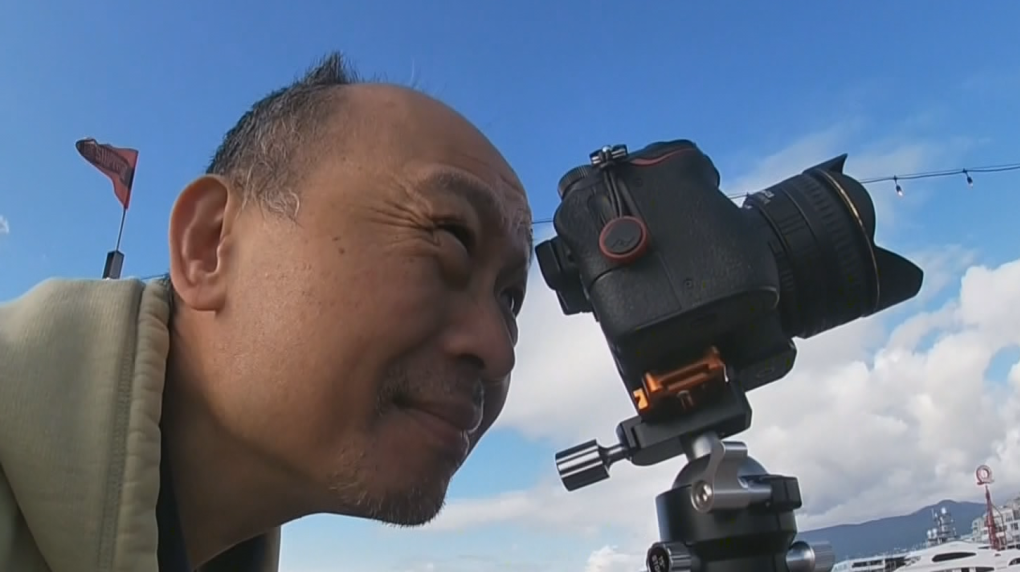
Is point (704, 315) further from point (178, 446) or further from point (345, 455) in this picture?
point (178, 446)

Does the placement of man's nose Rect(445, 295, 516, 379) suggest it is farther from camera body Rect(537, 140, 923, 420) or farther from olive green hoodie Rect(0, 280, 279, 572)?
olive green hoodie Rect(0, 280, 279, 572)

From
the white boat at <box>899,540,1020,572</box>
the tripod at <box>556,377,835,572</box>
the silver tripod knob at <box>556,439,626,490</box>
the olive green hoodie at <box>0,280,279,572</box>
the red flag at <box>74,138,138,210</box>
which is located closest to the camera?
the olive green hoodie at <box>0,280,279,572</box>

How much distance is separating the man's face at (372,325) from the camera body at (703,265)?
0.14 metres

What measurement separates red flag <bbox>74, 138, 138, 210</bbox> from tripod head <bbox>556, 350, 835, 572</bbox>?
14.3 feet

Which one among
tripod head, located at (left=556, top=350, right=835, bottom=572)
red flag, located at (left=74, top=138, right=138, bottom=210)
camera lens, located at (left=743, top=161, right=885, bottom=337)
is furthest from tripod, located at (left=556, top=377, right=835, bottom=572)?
red flag, located at (left=74, top=138, right=138, bottom=210)

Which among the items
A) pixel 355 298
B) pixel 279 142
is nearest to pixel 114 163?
pixel 279 142

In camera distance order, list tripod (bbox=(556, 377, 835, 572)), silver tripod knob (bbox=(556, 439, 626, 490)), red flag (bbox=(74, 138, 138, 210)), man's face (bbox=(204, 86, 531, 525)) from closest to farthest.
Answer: man's face (bbox=(204, 86, 531, 525)) < tripod (bbox=(556, 377, 835, 572)) < silver tripod knob (bbox=(556, 439, 626, 490)) < red flag (bbox=(74, 138, 138, 210))

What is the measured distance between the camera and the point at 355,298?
0.64 m

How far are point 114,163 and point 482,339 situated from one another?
15.4ft

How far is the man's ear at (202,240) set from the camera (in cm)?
72

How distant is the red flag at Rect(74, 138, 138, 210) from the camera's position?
4488 mm

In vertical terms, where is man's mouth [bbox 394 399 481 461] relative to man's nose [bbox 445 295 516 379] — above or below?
below

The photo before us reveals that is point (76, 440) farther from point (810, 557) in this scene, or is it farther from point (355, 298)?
point (810, 557)

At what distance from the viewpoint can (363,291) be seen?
2.13 ft
